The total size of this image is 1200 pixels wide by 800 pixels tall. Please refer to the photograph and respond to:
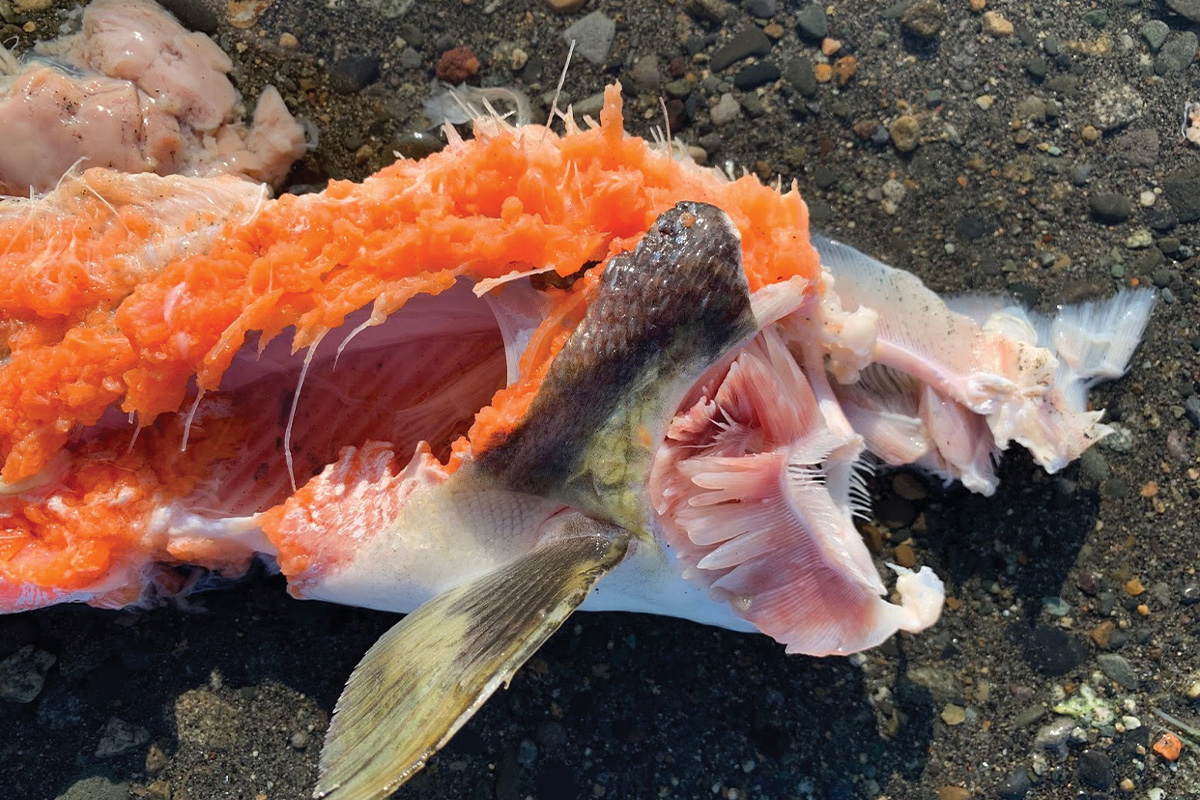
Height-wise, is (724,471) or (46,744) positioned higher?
(724,471)

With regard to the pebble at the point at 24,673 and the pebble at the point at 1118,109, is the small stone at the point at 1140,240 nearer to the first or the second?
the pebble at the point at 1118,109

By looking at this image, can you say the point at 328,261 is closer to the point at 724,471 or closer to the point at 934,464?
the point at 724,471

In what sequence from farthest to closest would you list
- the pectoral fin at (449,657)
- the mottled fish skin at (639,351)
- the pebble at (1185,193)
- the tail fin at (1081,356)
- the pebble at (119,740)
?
the pebble at (1185,193)
the pebble at (119,740)
the tail fin at (1081,356)
the mottled fish skin at (639,351)
the pectoral fin at (449,657)

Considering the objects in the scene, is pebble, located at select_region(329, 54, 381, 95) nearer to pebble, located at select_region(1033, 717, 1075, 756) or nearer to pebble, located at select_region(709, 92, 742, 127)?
pebble, located at select_region(709, 92, 742, 127)

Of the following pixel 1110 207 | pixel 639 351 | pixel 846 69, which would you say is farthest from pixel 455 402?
pixel 1110 207

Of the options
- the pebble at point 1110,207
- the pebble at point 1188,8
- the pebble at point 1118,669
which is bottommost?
the pebble at point 1118,669

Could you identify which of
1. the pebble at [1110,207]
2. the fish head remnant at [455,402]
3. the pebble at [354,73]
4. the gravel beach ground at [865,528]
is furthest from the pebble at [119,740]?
the pebble at [1110,207]

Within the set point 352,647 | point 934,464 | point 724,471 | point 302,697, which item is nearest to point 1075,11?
point 934,464
